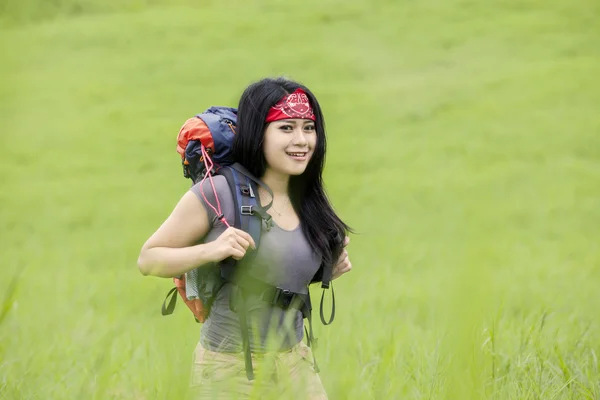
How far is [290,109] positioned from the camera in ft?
9.21

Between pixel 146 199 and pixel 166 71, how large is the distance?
1111cm

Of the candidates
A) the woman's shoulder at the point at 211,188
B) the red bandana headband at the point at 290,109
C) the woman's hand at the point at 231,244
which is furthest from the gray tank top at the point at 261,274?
the red bandana headband at the point at 290,109

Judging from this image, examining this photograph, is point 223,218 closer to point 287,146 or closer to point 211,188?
point 211,188

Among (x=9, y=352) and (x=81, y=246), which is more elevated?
(x=9, y=352)

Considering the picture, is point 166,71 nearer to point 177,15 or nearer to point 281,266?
point 177,15

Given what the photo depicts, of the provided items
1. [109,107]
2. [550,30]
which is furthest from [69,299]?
[550,30]

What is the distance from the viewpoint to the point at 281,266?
2688 millimetres

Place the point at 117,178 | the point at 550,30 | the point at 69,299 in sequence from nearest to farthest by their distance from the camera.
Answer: the point at 69,299, the point at 117,178, the point at 550,30

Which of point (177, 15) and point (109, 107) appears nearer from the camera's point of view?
point (109, 107)

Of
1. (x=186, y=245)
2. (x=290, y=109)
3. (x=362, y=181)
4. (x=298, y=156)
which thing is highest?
(x=290, y=109)

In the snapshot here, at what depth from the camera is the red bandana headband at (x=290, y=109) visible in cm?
280

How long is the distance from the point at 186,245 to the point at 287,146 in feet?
1.46

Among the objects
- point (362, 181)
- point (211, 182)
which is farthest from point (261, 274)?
point (362, 181)

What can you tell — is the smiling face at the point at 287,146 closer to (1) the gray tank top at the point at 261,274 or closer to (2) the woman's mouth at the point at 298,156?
(2) the woman's mouth at the point at 298,156
